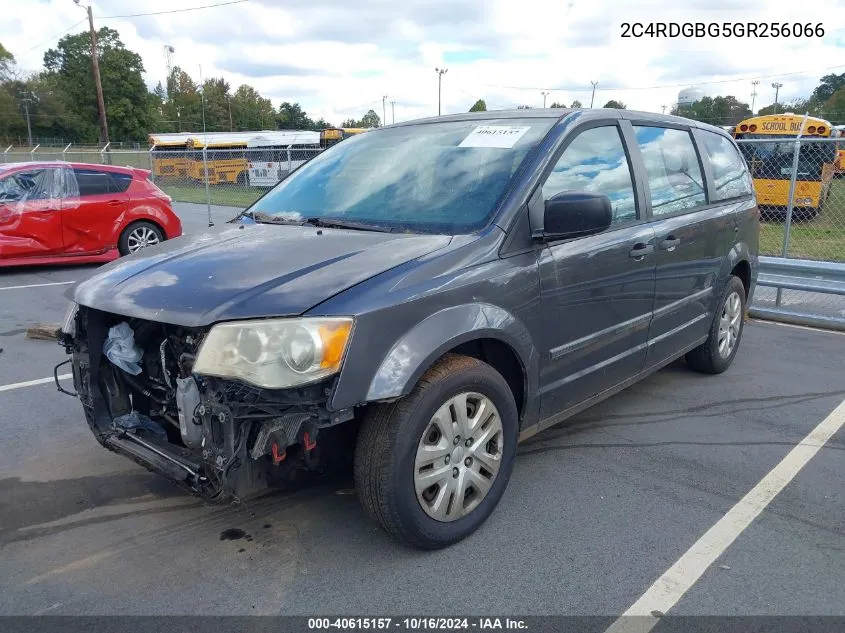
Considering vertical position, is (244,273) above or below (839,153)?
below

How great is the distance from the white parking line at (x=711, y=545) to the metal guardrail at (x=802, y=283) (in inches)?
127

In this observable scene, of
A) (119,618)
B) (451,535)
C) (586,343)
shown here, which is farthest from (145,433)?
(586,343)

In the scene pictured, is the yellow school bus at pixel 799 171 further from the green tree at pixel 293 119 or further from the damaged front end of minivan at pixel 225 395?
the green tree at pixel 293 119

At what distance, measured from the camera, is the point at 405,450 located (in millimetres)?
2670

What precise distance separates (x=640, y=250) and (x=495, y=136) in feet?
3.38

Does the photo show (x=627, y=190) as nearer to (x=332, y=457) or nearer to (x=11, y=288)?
(x=332, y=457)

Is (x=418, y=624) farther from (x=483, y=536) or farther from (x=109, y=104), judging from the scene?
(x=109, y=104)

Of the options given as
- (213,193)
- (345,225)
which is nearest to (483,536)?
(345,225)

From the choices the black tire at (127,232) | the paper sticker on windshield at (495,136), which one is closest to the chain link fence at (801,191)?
the black tire at (127,232)

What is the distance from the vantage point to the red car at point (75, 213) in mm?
9398

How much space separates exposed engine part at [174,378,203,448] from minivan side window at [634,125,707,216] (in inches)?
109

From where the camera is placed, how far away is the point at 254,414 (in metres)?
2.52

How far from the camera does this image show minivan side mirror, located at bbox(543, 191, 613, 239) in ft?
10.1

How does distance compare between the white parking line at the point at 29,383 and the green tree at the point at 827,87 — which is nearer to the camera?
the white parking line at the point at 29,383
